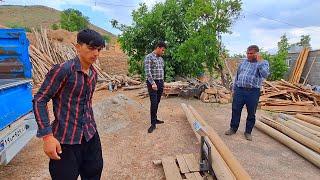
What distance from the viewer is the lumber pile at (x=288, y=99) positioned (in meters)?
9.97

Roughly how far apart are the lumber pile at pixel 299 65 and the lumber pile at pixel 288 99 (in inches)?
153

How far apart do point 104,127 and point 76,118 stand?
4361 millimetres

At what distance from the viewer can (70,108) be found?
249cm

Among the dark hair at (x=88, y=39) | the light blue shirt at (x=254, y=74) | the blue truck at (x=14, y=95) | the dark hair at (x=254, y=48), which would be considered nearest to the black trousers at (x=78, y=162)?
the dark hair at (x=88, y=39)

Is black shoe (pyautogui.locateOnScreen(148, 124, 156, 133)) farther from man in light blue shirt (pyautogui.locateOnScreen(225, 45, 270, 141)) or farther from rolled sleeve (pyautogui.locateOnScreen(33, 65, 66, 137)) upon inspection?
rolled sleeve (pyautogui.locateOnScreen(33, 65, 66, 137))

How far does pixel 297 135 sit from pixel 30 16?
74.7 meters

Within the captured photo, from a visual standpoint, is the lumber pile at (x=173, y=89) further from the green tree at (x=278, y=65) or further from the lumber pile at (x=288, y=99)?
the green tree at (x=278, y=65)

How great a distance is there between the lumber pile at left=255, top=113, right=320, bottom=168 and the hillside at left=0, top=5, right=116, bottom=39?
59918 mm

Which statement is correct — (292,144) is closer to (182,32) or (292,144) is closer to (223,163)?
(223,163)

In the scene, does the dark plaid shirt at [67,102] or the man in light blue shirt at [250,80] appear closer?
the dark plaid shirt at [67,102]

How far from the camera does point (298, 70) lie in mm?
15805

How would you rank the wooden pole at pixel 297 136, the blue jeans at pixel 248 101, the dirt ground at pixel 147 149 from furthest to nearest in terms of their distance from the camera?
the blue jeans at pixel 248 101
the wooden pole at pixel 297 136
the dirt ground at pixel 147 149

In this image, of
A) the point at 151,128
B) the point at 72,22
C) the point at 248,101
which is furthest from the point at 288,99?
the point at 72,22

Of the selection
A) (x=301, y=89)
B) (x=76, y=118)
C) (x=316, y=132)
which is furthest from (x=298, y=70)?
(x=76, y=118)
